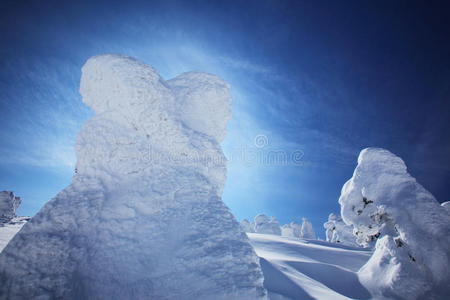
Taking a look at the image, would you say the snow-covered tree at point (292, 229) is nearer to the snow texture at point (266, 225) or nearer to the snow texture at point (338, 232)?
the snow texture at point (338, 232)

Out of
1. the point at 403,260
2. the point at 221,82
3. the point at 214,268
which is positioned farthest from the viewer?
the point at 221,82

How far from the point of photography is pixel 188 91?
8.06 meters

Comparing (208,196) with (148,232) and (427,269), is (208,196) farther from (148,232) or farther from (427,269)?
(427,269)

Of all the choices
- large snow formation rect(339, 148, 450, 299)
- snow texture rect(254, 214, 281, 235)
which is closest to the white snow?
large snow formation rect(339, 148, 450, 299)

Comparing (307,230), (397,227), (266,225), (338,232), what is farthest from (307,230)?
(397,227)

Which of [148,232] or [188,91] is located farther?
[188,91]

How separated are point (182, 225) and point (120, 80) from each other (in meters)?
4.82

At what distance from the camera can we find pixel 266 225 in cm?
3819

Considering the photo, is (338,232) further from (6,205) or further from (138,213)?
(6,205)

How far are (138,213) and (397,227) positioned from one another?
9434 millimetres

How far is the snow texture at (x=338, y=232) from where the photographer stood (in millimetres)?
33781

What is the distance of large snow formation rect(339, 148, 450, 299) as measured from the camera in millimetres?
7066

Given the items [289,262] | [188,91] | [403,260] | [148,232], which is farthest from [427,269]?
[188,91]

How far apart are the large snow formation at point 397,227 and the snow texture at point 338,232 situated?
25899 mm
